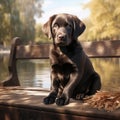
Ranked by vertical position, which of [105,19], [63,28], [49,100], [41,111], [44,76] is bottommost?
[44,76]

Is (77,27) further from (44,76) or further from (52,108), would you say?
(44,76)

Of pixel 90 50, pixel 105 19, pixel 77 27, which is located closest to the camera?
pixel 77 27

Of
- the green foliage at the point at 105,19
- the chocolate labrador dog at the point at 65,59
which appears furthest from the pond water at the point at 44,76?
the green foliage at the point at 105,19

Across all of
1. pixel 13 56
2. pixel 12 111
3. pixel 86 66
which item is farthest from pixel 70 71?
pixel 13 56

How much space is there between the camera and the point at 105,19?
35219 mm

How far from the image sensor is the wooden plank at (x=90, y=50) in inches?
200

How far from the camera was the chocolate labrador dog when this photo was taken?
3559 millimetres

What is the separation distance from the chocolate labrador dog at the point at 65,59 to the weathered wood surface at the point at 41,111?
0.10 m

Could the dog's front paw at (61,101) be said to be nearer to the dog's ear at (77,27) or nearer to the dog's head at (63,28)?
the dog's head at (63,28)

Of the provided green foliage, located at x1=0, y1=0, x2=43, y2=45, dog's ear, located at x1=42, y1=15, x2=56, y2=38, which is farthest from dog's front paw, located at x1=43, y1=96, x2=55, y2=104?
green foliage, located at x1=0, y1=0, x2=43, y2=45

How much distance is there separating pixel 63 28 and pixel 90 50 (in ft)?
6.21

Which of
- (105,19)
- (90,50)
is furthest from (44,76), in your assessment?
(105,19)

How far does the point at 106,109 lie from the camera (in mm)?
3195

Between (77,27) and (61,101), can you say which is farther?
(77,27)
